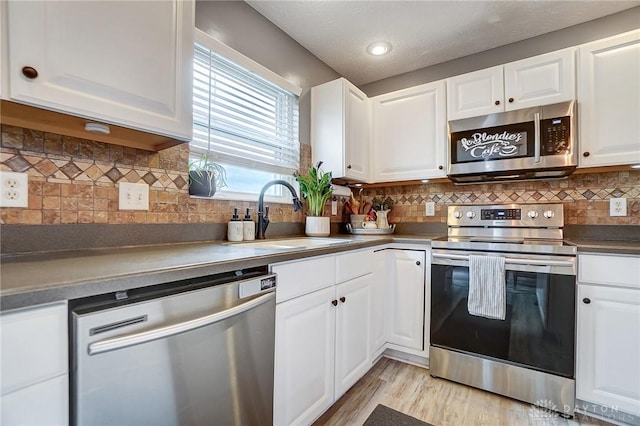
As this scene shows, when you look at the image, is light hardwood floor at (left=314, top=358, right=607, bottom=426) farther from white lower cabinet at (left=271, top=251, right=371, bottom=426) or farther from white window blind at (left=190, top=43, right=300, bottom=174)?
white window blind at (left=190, top=43, right=300, bottom=174)

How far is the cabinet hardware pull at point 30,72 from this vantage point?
800mm

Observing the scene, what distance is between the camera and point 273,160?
6.76 ft

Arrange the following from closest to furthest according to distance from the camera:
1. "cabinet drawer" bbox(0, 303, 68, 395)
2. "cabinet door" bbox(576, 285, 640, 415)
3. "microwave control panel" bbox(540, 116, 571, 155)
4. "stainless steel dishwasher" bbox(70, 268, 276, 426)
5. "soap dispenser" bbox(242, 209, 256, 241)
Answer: "cabinet drawer" bbox(0, 303, 68, 395) → "stainless steel dishwasher" bbox(70, 268, 276, 426) → "cabinet door" bbox(576, 285, 640, 415) → "soap dispenser" bbox(242, 209, 256, 241) → "microwave control panel" bbox(540, 116, 571, 155)

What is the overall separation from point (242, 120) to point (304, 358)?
143 centimetres

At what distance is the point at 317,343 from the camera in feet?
4.53

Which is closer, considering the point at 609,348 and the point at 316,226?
the point at 609,348

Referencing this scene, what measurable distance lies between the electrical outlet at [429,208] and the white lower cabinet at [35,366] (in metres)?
2.48

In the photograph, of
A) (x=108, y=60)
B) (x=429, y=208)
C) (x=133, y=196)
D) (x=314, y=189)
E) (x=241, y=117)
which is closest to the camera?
(x=108, y=60)

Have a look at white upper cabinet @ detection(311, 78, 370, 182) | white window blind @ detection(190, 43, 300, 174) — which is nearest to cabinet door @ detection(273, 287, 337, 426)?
white window blind @ detection(190, 43, 300, 174)

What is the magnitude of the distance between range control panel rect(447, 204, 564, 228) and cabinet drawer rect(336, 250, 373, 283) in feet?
3.17

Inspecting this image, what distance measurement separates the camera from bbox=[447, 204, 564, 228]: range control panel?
2.01 meters

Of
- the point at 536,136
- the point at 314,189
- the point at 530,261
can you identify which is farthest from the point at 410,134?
the point at 530,261

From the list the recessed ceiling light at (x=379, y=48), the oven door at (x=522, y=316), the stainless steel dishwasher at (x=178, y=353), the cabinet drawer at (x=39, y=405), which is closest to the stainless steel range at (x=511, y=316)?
the oven door at (x=522, y=316)

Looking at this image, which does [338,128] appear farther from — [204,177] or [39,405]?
[39,405]
